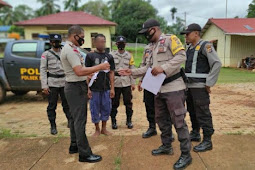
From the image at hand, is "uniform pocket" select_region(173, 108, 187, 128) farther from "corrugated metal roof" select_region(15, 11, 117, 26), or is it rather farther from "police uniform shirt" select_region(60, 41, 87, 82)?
"corrugated metal roof" select_region(15, 11, 117, 26)

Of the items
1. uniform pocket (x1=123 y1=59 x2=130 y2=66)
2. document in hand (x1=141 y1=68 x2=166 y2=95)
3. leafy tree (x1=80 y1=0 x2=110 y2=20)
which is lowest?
document in hand (x1=141 y1=68 x2=166 y2=95)

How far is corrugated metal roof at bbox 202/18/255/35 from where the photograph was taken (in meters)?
18.8

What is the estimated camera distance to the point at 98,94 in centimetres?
405

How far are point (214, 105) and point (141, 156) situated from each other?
3.68m

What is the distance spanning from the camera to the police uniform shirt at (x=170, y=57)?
2.84 metres

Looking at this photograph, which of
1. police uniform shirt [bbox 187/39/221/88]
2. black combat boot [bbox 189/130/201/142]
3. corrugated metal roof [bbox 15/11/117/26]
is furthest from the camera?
corrugated metal roof [bbox 15/11/117/26]

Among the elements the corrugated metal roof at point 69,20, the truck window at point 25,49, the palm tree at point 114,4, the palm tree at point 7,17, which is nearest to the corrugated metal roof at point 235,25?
the corrugated metal roof at point 69,20

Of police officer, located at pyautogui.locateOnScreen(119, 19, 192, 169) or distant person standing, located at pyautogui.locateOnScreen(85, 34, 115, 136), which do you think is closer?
police officer, located at pyautogui.locateOnScreen(119, 19, 192, 169)

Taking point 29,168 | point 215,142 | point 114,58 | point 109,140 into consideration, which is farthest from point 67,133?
point 215,142

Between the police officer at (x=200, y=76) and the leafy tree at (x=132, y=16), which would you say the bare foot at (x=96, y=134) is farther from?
the leafy tree at (x=132, y=16)

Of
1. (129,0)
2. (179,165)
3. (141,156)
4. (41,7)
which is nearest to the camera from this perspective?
(179,165)

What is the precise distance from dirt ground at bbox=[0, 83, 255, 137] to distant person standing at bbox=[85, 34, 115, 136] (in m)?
0.51

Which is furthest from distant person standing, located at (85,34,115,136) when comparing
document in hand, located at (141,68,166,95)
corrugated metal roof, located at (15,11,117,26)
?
corrugated metal roof, located at (15,11,117,26)

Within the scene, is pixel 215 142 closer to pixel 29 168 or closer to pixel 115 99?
pixel 115 99
